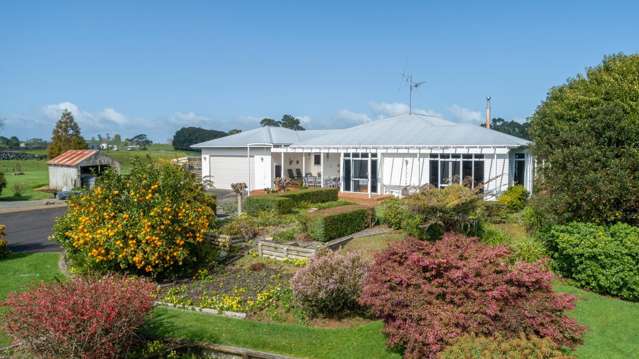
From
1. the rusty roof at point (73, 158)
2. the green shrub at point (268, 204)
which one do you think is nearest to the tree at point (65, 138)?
the rusty roof at point (73, 158)

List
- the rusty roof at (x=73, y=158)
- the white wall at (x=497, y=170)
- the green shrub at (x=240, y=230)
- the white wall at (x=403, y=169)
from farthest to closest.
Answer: the rusty roof at (x=73, y=158)
the white wall at (x=403, y=169)
the white wall at (x=497, y=170)
the green shrub at (x=240, y=230)

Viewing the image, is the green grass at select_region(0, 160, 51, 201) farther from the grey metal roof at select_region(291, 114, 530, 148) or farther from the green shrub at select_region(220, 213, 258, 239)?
the green shrub at select_region(220, 213, 258, 239)


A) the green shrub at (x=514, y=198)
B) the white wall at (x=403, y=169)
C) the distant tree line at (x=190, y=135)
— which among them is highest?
the distant tree line at (x=190, y=135)

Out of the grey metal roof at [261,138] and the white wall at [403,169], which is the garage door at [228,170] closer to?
the grey metal roof at [261,138]

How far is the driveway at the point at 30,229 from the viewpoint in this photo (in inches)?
664

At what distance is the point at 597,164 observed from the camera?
11.4 meters

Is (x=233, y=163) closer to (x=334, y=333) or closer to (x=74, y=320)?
(x=334, y=333)

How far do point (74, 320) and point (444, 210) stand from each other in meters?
9.61

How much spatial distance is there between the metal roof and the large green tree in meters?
9.42

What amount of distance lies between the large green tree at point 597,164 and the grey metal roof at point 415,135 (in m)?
9.42

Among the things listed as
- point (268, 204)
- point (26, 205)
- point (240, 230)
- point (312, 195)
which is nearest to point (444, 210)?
point (240, 230)

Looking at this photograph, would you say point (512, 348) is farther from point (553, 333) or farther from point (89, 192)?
point (89, 192)

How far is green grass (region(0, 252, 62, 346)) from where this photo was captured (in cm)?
1171

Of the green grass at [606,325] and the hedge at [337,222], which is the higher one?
the hedge at [337,222]
